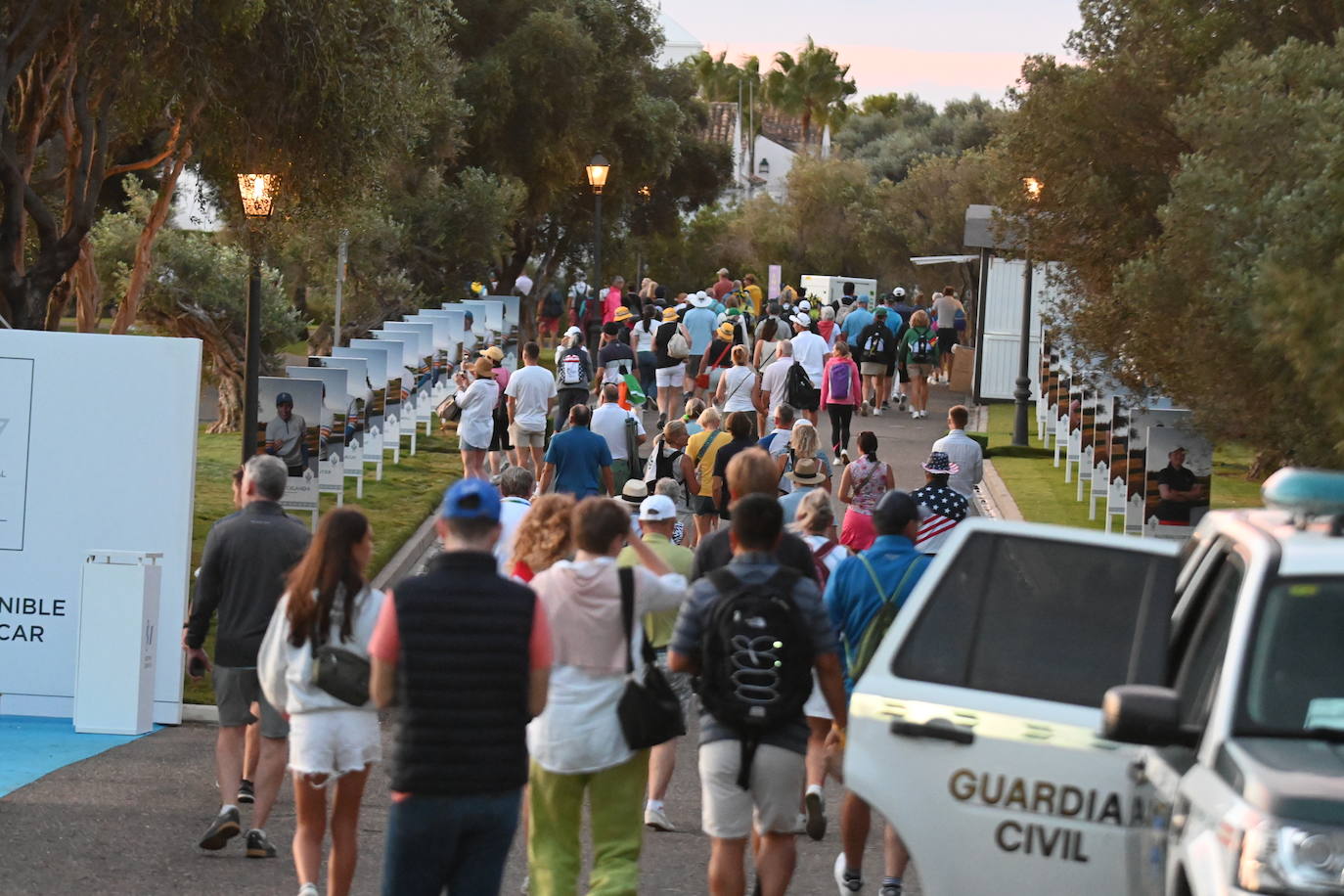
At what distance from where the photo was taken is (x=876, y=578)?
796cm

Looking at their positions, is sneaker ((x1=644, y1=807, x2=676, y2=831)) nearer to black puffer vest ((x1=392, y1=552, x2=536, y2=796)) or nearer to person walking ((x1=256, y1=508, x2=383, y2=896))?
person walking ((x1=256, y1=508, x2=383, y2=896))

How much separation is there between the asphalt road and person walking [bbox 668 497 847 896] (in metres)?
1.47

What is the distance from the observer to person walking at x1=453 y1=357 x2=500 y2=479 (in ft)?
62.2

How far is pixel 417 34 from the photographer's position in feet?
54.8

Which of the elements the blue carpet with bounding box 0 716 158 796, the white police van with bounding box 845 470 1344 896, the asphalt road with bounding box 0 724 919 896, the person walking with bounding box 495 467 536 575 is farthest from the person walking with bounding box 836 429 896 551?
the white police van with bounding box 845 470 1344 896

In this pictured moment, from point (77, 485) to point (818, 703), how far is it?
5306mm

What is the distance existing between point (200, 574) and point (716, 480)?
6393mm

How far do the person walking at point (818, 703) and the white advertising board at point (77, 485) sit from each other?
4.25m

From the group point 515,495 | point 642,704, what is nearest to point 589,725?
point 642,704

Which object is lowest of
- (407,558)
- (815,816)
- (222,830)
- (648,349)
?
(222,830)

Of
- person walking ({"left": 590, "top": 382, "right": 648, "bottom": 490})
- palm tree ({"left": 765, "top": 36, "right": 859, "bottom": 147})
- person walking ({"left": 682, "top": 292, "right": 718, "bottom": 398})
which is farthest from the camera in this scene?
palm tree ({"left": 765, "top": 36, "right": 859, "bottom": 147})

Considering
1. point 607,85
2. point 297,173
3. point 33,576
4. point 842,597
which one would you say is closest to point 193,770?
point 33,576

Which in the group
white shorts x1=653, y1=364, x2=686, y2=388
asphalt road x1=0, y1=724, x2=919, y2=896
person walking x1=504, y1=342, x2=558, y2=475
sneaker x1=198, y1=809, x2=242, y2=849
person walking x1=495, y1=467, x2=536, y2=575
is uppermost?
white shorts x1=653, y1=364, x2=686, y2=388

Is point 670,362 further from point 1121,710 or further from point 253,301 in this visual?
point 1121,710
